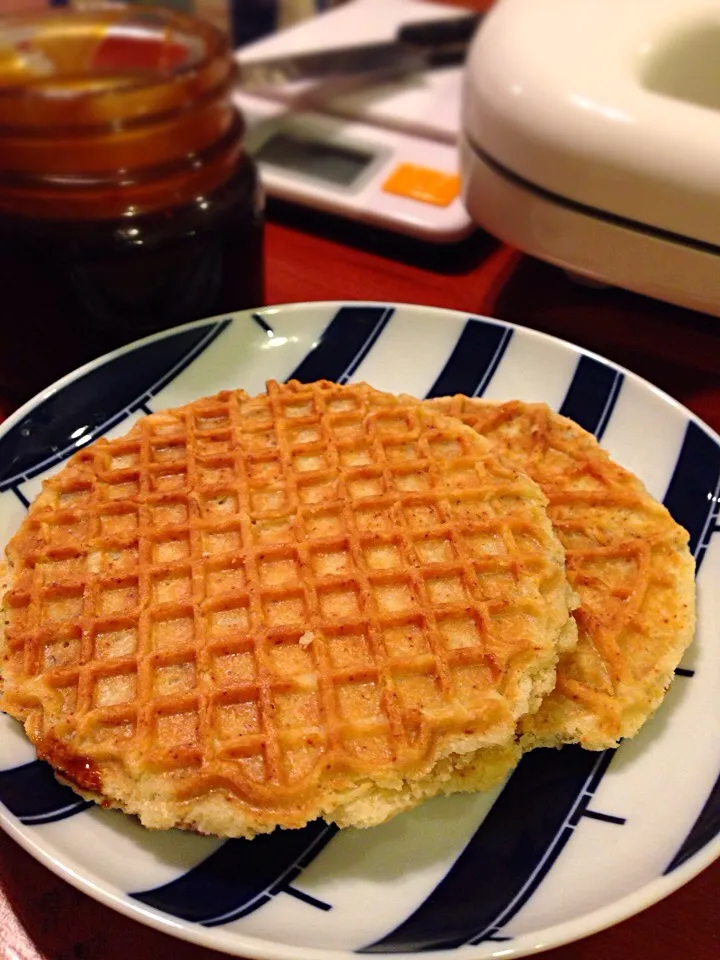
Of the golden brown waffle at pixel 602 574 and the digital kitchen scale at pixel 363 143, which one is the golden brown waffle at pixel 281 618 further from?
the digital kitchen scale at pixel 363 143

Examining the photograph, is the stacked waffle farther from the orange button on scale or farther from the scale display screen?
the scale display screen

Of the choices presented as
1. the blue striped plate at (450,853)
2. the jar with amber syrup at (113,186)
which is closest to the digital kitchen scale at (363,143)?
the jar with amber syrup at (113,186)

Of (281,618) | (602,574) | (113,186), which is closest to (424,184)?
(113,186)

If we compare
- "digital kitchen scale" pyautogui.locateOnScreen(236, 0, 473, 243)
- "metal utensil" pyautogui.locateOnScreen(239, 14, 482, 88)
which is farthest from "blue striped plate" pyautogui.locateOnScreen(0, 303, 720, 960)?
"metal utensil" pyautogui.locateOnScreen(239, 14, 482, 88)

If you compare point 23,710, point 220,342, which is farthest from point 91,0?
point 23,710

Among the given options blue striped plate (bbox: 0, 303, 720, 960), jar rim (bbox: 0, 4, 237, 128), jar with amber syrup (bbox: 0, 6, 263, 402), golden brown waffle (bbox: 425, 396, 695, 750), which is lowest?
blue striped plate (bbox: 0, 303, 720, 960)

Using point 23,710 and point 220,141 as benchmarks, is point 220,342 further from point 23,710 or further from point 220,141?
point 23,710

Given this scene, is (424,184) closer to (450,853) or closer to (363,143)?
(363,143)
